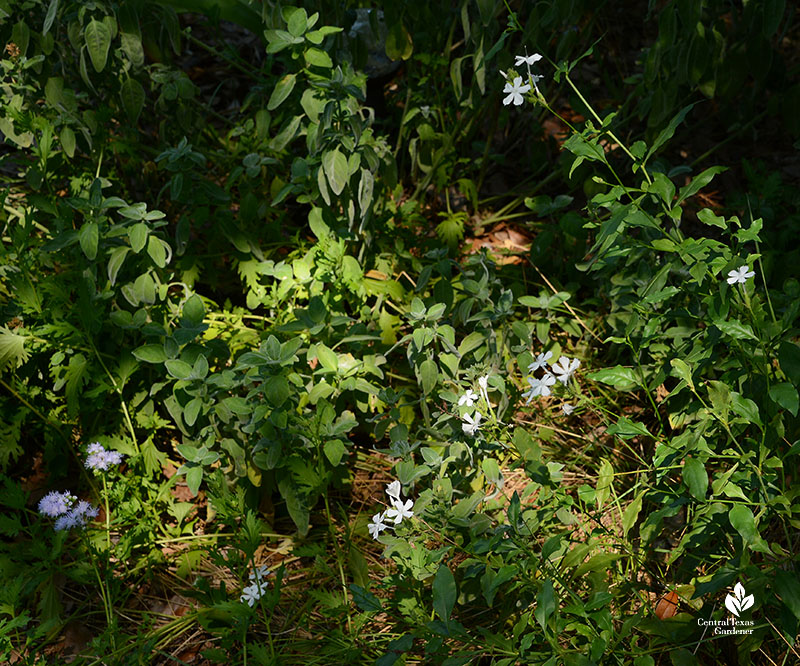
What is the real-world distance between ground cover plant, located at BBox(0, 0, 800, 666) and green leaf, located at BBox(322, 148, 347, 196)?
0.02 meters

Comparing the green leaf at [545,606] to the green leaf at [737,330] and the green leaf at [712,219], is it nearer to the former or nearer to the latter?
the green leaf at [737,330]

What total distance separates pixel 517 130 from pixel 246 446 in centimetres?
192

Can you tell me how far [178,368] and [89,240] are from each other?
0.47 meters

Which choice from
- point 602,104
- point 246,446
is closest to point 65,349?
point 246,446

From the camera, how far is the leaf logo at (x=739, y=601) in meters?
1.49

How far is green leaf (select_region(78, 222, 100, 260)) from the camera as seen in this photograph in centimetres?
218

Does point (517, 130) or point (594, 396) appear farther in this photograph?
point (517, 130)

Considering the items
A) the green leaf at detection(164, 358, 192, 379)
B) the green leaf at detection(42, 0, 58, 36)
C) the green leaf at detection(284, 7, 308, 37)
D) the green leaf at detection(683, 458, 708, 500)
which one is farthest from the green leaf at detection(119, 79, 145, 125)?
the green leaf at detection(683, 458, 708, 500)

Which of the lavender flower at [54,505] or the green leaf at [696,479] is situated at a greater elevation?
the green leaf at [696,479]

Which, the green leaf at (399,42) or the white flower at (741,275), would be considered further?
the green leaf at (399,42)

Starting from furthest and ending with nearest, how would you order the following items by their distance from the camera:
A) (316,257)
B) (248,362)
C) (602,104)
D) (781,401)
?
(602,104) < (316,257) < (248,362) < (781,401)

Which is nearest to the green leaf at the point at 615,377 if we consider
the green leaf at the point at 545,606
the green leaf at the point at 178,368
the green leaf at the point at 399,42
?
the green leaf at the point at 545,606

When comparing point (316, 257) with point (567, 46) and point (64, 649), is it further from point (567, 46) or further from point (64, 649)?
point (64, 649)

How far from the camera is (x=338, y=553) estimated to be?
205cm
